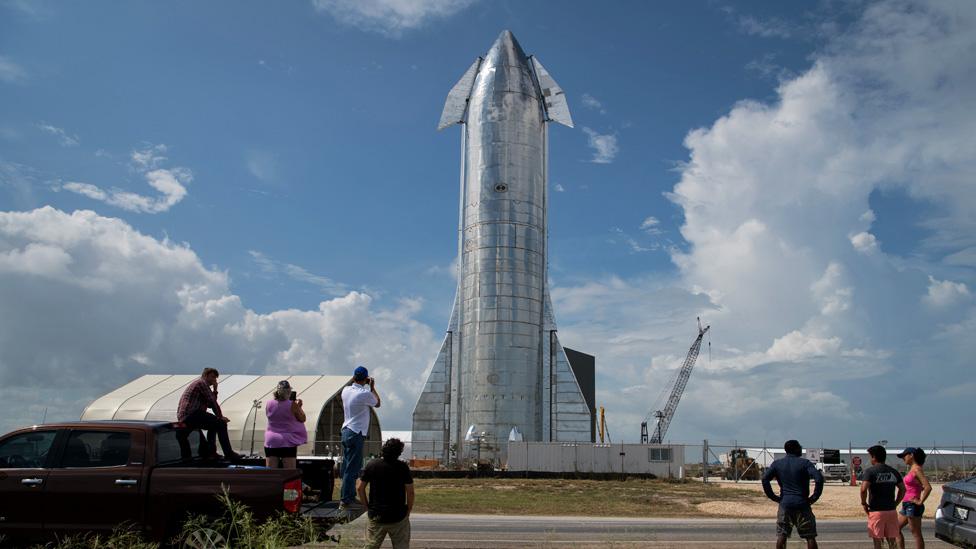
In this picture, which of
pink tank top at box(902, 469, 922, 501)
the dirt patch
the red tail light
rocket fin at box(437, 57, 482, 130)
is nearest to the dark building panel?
rocket fin at box(437, 57, 482, 130)

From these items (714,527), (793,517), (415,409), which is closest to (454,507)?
(714,527)

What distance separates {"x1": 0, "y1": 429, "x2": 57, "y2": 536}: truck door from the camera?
29.0 ft

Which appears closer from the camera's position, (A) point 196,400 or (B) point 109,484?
(B) point 109,484

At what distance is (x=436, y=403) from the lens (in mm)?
44031

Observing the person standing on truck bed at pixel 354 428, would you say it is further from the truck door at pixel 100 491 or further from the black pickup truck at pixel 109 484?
the truck door at pixel 100 491

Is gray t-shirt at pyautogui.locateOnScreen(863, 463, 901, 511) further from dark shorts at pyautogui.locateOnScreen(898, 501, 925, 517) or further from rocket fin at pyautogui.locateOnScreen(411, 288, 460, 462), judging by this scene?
rocket fin at pyautogui.locateOnScreen(411, 288, 460, 462)

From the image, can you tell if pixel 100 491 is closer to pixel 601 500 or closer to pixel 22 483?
pixel 22 483

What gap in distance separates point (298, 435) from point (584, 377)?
48837 millimetres

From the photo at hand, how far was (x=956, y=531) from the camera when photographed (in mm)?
10844

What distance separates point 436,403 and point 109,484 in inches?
1398

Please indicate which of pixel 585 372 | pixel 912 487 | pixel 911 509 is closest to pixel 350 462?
pixel 911 509

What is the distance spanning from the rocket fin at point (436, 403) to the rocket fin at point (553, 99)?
12027mm

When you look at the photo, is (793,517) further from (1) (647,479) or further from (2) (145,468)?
(1) (647,479)

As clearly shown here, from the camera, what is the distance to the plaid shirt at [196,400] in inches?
415
